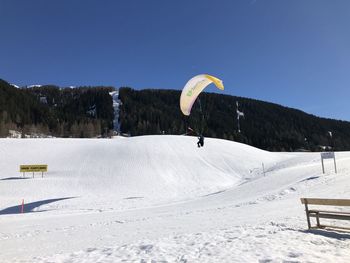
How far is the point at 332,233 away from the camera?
395 inches

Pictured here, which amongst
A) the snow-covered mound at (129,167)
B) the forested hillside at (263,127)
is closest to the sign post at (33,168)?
the snow-covered mound at (129,167)

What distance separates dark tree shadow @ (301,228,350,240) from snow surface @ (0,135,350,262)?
4 centimetres

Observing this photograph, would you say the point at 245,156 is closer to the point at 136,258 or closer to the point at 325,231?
the point at 325,231

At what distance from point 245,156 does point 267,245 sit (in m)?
43.2

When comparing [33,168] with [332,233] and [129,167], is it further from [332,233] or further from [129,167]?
[332,233]

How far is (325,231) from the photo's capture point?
33.9 ft

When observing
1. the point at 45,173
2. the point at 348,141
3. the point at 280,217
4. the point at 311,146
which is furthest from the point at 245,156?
the point at 348,141

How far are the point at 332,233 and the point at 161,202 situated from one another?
19.5 m

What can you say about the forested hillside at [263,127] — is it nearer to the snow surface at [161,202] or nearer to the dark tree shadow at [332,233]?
the snow surface at [161,202]

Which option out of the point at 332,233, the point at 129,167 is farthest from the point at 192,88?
the point at 129,167

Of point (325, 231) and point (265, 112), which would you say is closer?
point (325, 231)

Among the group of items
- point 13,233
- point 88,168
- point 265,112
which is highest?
point 265,112

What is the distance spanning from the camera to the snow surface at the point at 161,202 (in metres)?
8.69

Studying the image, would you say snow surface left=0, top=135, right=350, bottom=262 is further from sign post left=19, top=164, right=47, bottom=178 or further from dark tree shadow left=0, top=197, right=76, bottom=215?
sign post left=19, top=164, right=47, bottom=178
